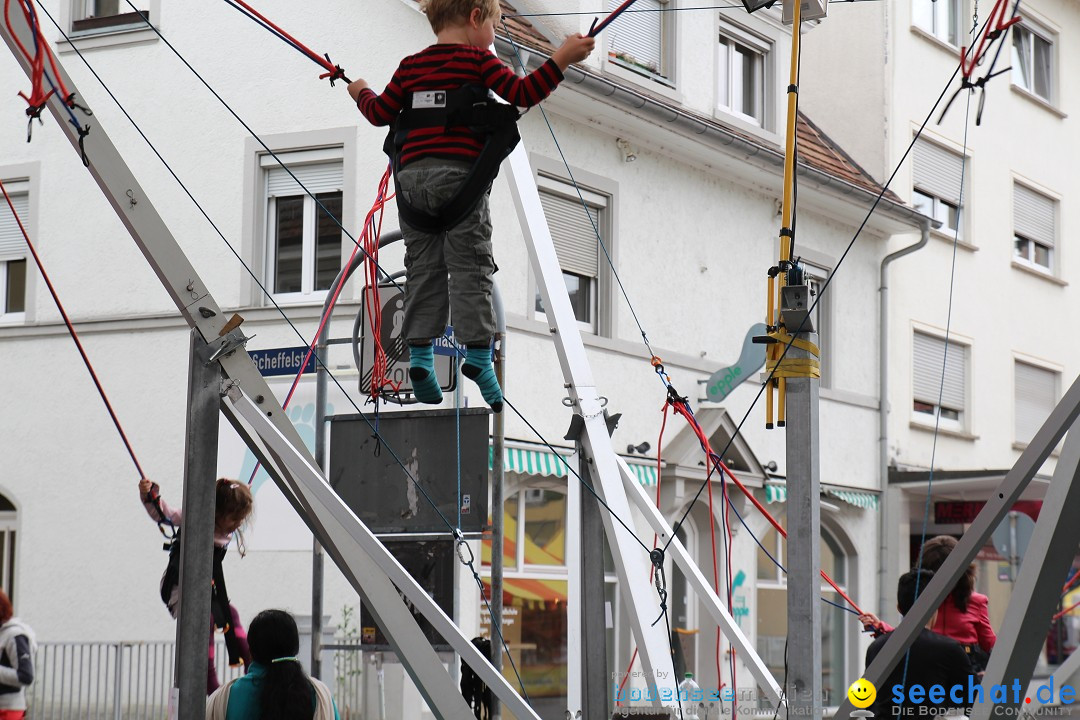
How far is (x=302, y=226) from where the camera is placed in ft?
47.1

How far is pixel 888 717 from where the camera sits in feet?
18.1

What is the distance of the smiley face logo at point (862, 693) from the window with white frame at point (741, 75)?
1394 cm

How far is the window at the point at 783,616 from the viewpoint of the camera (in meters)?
17.6

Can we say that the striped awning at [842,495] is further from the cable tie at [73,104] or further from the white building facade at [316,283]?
the cable tie at [73,104]

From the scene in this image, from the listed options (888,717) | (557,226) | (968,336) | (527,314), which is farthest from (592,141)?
(888,717)

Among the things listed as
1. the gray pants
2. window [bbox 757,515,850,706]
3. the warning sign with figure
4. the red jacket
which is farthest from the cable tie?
window [bbox 757,515,850,706]

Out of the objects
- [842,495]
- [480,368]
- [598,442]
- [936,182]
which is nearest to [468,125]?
[480,368]

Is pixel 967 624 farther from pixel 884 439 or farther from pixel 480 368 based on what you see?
pixel 884 439

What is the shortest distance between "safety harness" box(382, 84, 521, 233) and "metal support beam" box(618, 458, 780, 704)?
159 cm

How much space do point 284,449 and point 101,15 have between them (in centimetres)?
1298

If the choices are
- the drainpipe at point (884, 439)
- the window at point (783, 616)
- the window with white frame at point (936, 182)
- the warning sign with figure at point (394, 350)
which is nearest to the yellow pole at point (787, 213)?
the warning sign with figure at point (394, 350)

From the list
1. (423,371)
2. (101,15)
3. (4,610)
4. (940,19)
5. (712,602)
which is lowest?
(4,610)

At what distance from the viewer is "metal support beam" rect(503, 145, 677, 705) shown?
4.87 m

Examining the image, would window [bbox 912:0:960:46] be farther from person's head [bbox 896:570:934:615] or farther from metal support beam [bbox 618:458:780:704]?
metal support beam [bbox 618:458:780:704]
